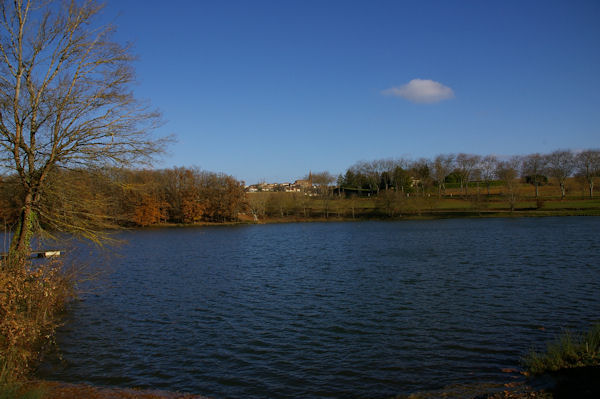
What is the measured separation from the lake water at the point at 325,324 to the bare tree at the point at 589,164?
74.2m

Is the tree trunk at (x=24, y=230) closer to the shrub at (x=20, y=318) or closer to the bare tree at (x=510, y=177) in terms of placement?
the shrub at (x=20, y=318)

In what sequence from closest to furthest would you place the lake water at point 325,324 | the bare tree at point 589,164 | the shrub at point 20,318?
the shrub at point 20,318 → the lake water at point 325,324 → the bare tree at point 589,164

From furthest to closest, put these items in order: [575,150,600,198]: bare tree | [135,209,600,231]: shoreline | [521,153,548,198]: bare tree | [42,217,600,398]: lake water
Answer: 1. [521,153,548,198]: bare tree
2. [575,150,600,198]: bare tree
3. [135,209,600,231]: shoreline
4. [42,217,600,398]: lake water

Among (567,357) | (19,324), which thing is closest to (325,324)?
(567,357)

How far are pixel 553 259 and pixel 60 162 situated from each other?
87.9 feet

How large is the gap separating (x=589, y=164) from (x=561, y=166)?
5.37 m

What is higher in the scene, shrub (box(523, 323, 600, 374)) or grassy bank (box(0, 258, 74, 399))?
grassy bank (box(0, 258, 74, 399))

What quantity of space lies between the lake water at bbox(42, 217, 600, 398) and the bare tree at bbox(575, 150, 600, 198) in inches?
2921

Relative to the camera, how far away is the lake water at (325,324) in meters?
9.95

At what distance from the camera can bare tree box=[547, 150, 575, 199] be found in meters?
87.8

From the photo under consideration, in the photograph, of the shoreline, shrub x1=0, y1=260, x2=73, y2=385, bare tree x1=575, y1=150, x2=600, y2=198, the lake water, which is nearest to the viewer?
shrub x1=0, y1=260, x2=73, y2=385

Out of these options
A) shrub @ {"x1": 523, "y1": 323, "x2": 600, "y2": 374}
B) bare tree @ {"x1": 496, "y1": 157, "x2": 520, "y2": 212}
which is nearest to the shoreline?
bare tree @ {"x1": 496, "y1": 157, "x2": 520, "y2": 212}

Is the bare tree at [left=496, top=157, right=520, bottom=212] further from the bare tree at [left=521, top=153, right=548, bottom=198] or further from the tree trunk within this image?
the tree trunk

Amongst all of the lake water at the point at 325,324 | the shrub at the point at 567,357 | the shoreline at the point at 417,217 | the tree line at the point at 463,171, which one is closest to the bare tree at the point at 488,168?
the tree line at the point at 463,171
